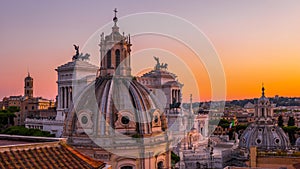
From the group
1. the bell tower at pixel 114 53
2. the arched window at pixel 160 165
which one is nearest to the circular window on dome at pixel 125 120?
the arched window at pixel 160 165

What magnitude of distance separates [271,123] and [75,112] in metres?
24.7

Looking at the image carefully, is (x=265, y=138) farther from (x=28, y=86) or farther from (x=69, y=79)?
(x=28, y=86)

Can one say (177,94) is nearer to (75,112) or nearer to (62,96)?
(62,96)

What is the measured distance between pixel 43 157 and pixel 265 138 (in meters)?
32.9

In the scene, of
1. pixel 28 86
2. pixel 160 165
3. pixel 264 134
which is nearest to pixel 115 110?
pixel 160 165

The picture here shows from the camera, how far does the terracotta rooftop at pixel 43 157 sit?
714cm

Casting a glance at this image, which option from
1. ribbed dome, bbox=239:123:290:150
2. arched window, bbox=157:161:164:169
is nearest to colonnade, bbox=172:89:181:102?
ribbed dome, bbox=239:123:290:150

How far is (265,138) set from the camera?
37500 millimetres

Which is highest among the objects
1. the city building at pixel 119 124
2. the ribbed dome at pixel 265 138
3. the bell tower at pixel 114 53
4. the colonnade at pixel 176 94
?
the bell tower at pixel 114 53

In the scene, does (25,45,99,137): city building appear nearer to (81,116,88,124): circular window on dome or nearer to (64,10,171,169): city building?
(64,10,171,169): city building

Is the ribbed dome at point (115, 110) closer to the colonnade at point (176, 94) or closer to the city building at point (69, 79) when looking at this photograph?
the city building at point (69, 79)

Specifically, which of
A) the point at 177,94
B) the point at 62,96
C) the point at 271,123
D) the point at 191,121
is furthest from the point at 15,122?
the point at 271,123

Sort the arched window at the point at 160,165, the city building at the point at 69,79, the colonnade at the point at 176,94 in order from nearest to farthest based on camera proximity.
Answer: the arched window at the point at 160,165, the city building at the point at 69,79, the colonnade at the point at 176,94

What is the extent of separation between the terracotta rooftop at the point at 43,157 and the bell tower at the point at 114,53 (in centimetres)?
1438
